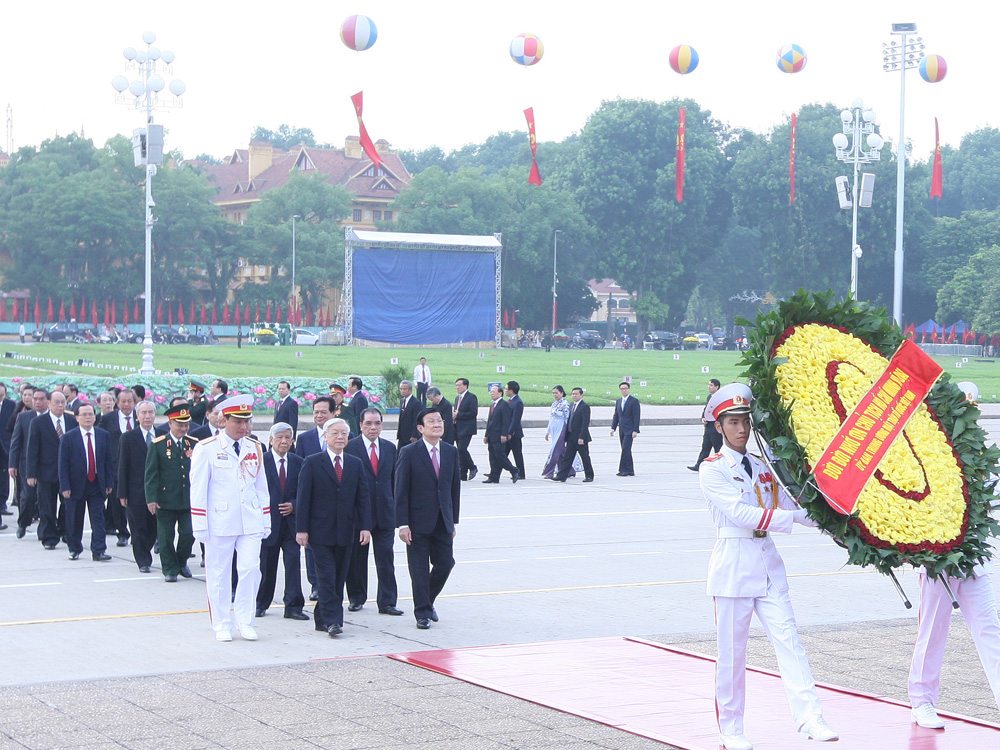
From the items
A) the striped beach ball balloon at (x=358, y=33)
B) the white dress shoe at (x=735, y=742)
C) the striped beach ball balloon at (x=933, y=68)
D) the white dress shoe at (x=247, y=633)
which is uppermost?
the striped beach ball balloon at (x=933, y=68)

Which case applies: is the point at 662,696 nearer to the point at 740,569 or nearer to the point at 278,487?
the point at 740,569

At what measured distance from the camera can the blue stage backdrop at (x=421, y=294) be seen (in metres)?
80.1

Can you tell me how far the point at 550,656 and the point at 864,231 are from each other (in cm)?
8646

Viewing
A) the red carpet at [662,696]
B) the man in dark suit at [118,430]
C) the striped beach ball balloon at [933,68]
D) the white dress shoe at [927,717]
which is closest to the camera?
the red carpet at [662,696]

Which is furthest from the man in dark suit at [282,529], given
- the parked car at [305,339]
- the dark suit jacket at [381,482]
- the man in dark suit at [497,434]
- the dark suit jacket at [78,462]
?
the parked car at [305,339]

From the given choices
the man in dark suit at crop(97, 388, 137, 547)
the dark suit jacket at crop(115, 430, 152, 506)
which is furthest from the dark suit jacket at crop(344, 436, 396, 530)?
the man in dark suit at crop(97, 388, 137, 547)

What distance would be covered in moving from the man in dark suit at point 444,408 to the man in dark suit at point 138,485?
223 inches

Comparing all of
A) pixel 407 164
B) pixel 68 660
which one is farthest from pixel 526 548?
pixel 407 164

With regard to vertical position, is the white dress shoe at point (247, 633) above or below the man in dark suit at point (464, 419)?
below

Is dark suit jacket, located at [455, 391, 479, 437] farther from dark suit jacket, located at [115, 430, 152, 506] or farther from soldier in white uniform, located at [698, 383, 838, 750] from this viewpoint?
soldier in white uniform, located at [698, 383, 838, 750]

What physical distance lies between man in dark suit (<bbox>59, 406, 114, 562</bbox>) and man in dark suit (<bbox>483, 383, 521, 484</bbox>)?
26.2 ft

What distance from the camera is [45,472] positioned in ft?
45.2

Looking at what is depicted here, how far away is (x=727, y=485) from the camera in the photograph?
6.41 meters

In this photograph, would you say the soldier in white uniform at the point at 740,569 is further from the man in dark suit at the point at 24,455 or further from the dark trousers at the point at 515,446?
the dark trousers at the point at 515,446
